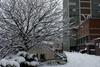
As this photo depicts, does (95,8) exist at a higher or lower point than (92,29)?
higher

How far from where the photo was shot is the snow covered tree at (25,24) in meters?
16.0

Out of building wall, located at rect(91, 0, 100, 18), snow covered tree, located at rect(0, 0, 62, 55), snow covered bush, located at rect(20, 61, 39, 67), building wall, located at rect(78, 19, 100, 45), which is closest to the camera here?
snow covered bush, located at rect(20, 61, 39, 67)

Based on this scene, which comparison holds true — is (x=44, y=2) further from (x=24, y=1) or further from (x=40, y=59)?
(x=40, y=59)

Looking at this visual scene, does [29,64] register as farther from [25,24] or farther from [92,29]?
[92,29]

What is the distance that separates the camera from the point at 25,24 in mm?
16344

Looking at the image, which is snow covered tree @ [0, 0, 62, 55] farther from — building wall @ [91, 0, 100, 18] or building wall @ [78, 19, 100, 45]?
building wall @ [91, 0, 100, 18]

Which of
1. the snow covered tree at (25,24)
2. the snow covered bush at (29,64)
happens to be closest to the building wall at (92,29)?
the snow covered tree at (25,24)

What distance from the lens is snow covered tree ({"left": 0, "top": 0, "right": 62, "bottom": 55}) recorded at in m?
16.0

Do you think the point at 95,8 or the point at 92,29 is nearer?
the point at 92,29

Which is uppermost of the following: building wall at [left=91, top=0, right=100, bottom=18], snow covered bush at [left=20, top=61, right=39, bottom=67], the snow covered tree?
building wall at [left=91, top=0, right=100, bottom=18]

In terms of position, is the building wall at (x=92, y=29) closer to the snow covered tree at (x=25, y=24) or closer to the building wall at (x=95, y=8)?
the building wall at (x=95, y=8)

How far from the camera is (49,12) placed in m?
16.6

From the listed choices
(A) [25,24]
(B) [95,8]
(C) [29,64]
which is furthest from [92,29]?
(C) [29,64]

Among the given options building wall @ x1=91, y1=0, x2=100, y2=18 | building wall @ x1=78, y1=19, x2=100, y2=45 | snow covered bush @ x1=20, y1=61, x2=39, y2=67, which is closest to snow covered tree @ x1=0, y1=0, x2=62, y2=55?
snow covered bush @ x1=20, y1=61, x2=39, y2=67
